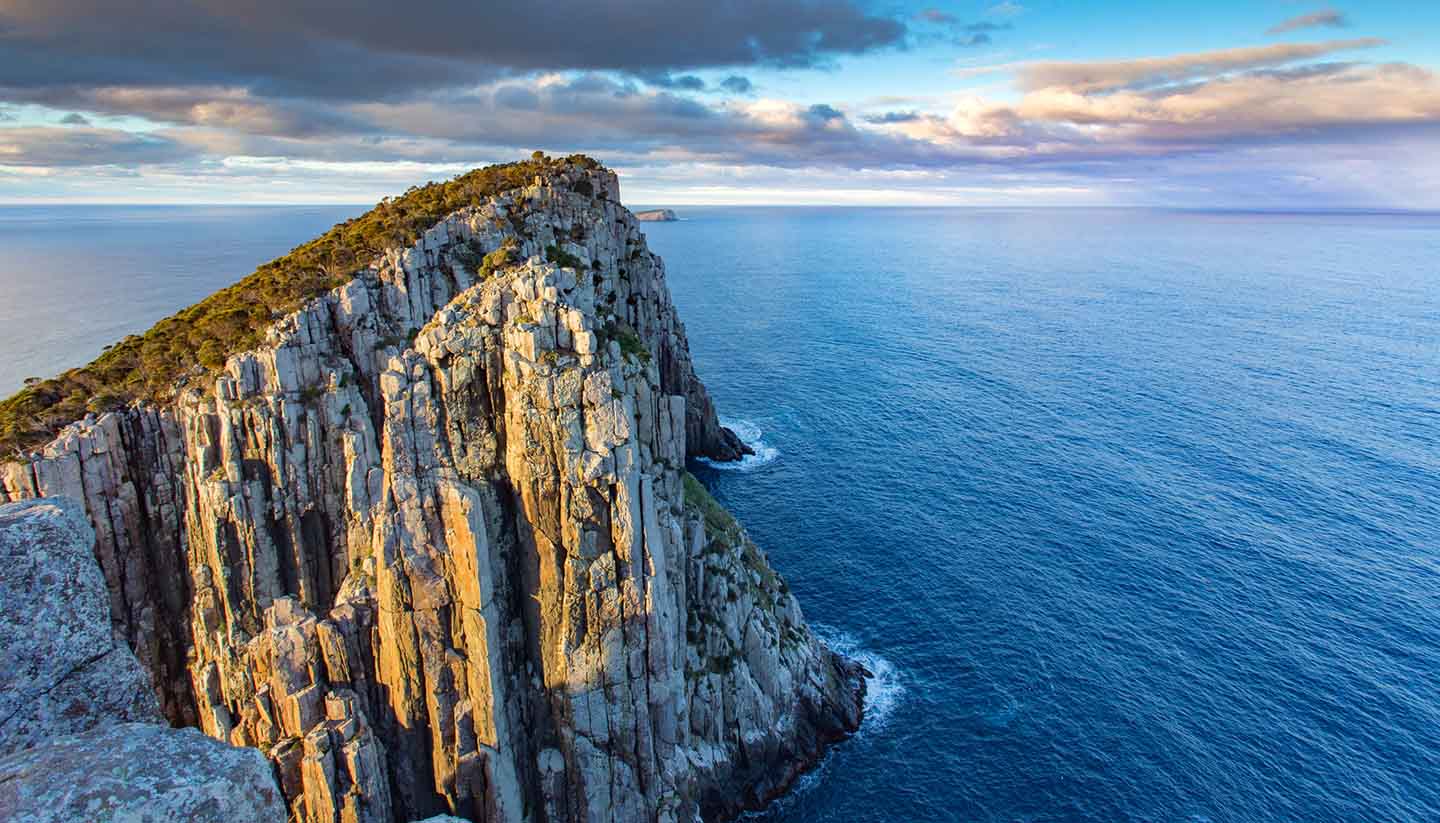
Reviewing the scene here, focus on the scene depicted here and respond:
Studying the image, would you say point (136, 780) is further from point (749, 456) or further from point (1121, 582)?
point (749, 456)

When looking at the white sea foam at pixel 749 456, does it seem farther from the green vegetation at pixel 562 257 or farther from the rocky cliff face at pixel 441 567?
the rocky cliff face at pixel 441 567

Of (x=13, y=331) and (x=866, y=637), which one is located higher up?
(x=13, y=331)

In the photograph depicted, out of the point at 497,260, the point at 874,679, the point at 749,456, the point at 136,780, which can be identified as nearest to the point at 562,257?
the point at 497,260

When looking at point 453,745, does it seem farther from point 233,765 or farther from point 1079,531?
point 1079,531

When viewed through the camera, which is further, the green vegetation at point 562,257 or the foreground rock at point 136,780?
the green vegetation at point 562,257

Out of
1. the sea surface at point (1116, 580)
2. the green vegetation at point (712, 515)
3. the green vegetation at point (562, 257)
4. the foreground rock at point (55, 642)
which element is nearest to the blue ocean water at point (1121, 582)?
the sea surface at point (1116, 580)

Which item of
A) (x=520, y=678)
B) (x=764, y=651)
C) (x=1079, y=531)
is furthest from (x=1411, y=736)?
(x=520, y=678)

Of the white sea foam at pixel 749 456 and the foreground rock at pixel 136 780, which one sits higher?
the foreground rock at pixel 136 780
